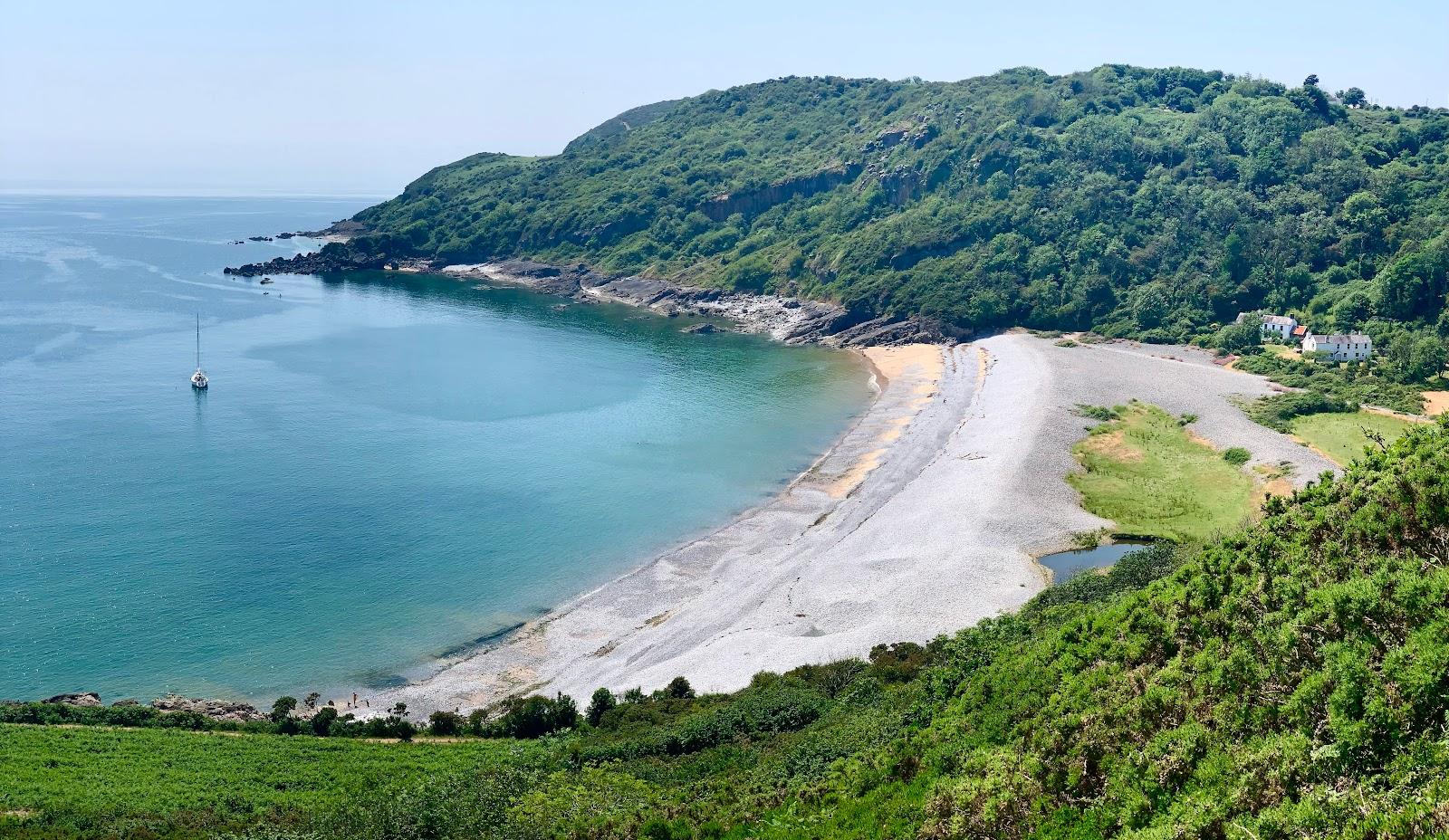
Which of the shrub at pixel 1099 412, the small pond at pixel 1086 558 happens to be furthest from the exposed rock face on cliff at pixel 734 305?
the small pond at pixel 1086 558

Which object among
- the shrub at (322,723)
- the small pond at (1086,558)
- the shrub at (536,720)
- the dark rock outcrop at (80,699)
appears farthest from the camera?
the small pond at (1086,558)

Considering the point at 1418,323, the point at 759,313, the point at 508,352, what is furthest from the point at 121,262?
the point at 1418,323

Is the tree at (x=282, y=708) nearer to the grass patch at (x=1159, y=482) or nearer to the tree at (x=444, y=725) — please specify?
the tree at (x=444, y=725)

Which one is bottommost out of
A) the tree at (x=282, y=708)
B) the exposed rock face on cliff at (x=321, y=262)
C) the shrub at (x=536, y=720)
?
the tree at (x=282, y=708)

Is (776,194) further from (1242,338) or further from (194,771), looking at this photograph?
(194,771)

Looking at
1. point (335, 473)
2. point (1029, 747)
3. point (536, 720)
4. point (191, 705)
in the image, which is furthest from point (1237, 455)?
point (191, 705)

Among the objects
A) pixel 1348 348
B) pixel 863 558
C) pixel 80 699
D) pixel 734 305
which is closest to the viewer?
pixel 80 699

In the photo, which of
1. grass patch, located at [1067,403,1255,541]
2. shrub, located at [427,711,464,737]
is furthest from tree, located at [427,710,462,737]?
grass patch, located at [1067,403,1255,541]

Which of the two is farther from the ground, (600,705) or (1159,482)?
(1159,482)
